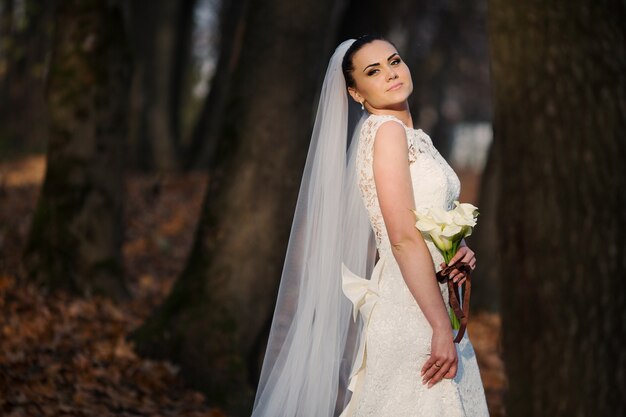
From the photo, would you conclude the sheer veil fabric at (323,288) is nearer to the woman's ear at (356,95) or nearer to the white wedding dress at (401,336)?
the woman's ear at (356,95)

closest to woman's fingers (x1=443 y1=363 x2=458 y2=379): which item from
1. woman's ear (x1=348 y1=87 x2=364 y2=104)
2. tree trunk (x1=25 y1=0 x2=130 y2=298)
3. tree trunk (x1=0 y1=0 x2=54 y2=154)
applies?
woman's ear (x1=348 y1=87 x2=364 y2=104)

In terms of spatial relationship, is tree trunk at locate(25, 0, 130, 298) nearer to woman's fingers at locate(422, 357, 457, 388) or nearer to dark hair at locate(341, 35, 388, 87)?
dark hair at locate(341, 35, 388, 87)

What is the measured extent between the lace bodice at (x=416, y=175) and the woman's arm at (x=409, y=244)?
95 mm

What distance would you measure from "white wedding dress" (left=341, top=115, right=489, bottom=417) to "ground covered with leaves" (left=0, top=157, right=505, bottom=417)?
306 centimetres

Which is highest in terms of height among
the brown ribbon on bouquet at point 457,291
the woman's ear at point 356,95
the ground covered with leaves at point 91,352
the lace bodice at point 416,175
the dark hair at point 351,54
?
the dark hair at point 351,54

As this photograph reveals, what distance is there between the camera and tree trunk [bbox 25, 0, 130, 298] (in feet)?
30.2

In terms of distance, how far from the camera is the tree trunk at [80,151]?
9.20 m

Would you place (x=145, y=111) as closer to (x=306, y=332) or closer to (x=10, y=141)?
(x=10, y=141)

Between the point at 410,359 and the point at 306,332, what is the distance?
2.38 ft

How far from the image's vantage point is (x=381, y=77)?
13.4 feet

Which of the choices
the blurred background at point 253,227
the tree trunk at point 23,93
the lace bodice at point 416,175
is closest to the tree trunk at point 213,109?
the blurred background at point 253,227

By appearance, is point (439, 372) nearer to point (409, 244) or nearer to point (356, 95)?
point (409, 244)

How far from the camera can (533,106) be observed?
434 cm

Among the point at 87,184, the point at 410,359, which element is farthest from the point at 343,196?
the point at 87,184
